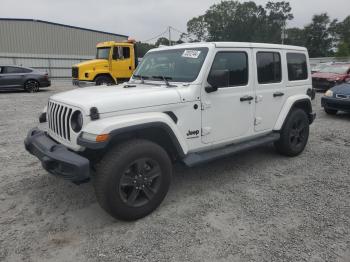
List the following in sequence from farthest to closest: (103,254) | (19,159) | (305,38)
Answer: (305,38) → (19,159) → (103,254)

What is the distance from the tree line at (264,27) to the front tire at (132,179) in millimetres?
69204

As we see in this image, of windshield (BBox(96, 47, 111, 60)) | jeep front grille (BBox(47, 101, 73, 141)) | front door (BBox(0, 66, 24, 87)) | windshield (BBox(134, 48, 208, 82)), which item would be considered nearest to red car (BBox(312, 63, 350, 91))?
windshield (BBox(96, 47, 111, 60))

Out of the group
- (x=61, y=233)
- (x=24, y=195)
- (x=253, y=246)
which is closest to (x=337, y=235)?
(x=253, y=246)

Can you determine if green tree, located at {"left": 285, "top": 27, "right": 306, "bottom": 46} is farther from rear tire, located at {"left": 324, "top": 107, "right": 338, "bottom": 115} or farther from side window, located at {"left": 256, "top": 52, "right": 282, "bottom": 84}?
side window, located at {"left": 256, "top": 52, "right": 282, "bottom": 84}

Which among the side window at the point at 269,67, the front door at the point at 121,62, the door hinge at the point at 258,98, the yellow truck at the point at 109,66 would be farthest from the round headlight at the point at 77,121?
the front door at the point at 121,62

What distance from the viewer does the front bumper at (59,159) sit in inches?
112

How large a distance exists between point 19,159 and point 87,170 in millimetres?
2929

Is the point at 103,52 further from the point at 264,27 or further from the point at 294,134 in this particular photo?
the point at 264,27

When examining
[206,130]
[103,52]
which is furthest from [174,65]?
[103,52]

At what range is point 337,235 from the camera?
3045 mm

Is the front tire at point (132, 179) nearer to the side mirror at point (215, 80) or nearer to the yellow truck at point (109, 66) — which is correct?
the side mirror at point (215, 80)

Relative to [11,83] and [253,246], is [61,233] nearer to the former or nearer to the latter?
[253,246]

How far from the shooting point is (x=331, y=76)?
14484 mm

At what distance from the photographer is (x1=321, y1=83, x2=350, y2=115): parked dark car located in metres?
8.76
